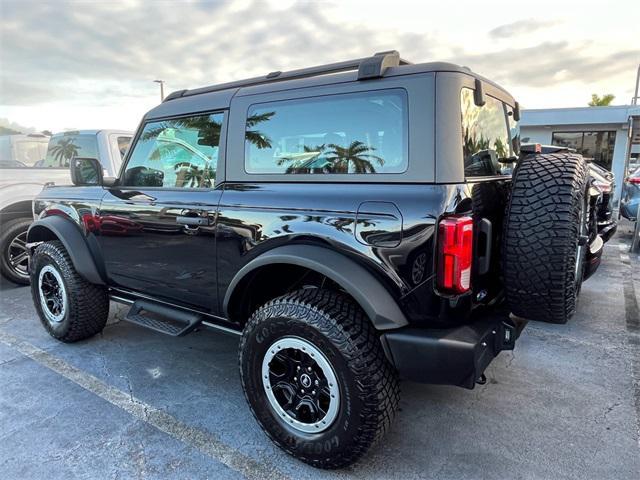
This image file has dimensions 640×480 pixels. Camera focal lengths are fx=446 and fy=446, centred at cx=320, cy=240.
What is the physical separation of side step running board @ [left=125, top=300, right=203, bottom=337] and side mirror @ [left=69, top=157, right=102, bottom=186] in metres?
1.04

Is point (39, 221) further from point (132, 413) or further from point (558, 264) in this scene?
point (558, 264)

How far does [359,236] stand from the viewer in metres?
2.14

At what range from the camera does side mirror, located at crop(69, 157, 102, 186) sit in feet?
11.5

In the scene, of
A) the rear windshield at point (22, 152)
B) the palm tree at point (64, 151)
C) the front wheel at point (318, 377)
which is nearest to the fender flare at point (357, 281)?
the front wheel at point (318, 377)

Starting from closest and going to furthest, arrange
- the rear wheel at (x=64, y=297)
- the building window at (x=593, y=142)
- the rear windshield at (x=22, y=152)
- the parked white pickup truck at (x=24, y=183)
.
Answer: the rear wheel at (x=64, y=297)
the parked white pickup truck at (x=24, y=183)
the rear windshield at (x=22, y=152)
the building window at (x=593, y=142)

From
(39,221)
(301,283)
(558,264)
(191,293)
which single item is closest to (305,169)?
(301,283)

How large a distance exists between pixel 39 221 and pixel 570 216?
13.1ft

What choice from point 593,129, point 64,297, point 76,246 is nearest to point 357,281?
point 76,246

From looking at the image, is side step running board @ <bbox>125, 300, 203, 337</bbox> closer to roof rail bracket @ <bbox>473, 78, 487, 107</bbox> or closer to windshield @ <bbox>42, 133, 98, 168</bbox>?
roof rail bracket @ <bbox>473, 78, 487, 107</bbox>

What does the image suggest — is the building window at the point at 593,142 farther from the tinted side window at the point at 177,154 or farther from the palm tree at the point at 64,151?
the tinted side window at the point at 177,154

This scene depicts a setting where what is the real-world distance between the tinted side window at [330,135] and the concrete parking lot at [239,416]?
61.7 inches

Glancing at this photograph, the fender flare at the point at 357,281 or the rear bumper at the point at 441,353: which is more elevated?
the fender flare at the point at 357,281

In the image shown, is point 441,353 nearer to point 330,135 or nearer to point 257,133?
point 330,135

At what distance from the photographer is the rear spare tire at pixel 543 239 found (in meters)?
2.13
